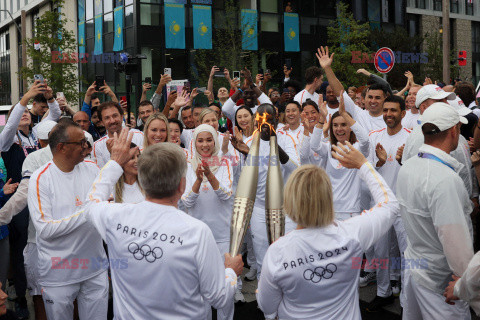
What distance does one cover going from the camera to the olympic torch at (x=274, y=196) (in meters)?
2.54

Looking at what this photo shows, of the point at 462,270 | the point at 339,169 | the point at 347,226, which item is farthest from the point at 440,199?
the point at 339,169

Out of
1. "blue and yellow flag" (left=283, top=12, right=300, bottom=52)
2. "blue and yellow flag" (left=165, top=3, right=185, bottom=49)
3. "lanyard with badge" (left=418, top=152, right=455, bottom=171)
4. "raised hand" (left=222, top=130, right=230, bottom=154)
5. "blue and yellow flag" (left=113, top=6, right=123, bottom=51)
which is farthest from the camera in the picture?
"blue and yellow flag" (left=283, top=12, right=300, bottom=52)

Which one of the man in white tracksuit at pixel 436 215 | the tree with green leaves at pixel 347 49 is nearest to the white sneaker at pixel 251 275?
the man in white tracksuit at pixel 436 215

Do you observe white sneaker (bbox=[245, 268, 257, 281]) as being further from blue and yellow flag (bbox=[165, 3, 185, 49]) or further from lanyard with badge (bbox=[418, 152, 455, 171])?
blue and yellow flag (bbox=[165, 3, 185, 49])

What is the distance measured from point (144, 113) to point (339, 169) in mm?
2957

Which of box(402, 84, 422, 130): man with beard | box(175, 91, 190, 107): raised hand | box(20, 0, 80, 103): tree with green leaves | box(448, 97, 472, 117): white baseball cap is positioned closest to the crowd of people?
box(448, 97, 472, 117): white baseball cap

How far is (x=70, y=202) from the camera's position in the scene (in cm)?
382

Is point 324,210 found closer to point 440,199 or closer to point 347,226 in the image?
point 347,226

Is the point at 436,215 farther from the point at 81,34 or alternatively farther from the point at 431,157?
the point at 81,34

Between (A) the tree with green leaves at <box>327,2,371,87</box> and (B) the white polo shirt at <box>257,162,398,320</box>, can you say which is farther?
(A) the tree with green leaves at <box>327,2,371,87</box>

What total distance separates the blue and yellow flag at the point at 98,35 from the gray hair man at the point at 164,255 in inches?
963

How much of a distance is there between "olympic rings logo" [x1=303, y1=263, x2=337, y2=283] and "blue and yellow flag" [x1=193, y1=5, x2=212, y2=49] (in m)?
21.2

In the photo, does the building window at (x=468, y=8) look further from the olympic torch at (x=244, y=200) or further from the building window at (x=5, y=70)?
the olympic torch at (x=244, y=200)

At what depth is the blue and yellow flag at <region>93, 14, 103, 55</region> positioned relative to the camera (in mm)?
25500
